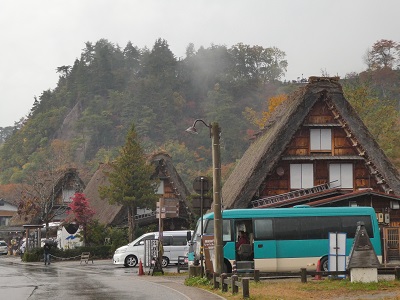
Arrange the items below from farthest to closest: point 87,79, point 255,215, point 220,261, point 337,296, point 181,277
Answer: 1. point 87,79
2. point 181,277
3. point 255,215
4. point 220,261
5. point 337,296

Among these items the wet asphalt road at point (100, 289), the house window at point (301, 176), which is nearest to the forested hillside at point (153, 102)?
the house window at point (301, 176)

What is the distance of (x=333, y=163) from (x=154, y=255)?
1482 centimetres

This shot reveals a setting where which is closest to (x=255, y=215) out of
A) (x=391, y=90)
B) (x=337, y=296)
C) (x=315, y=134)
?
(x=337, y=296)

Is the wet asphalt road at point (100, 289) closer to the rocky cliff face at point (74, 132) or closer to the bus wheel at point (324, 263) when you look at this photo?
the bus wheel at point (324, 263)

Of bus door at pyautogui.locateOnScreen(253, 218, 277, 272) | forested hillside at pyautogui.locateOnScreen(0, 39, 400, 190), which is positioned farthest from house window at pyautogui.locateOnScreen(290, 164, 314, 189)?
forested hillside at pyautogui.locateOnScreen(0, 39, 400, 190)

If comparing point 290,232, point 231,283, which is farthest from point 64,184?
point 231,283

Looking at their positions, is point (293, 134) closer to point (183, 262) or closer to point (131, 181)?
point (183, 262)

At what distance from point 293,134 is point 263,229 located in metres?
14.9

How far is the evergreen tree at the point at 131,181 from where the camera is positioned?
53.2 meters

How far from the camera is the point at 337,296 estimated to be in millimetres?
18719

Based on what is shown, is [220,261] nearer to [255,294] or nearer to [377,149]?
[255,294]

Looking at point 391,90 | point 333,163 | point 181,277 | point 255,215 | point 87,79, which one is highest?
point 87,79

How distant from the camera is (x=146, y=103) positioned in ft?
500

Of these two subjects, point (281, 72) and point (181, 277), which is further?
point (281, 72)
